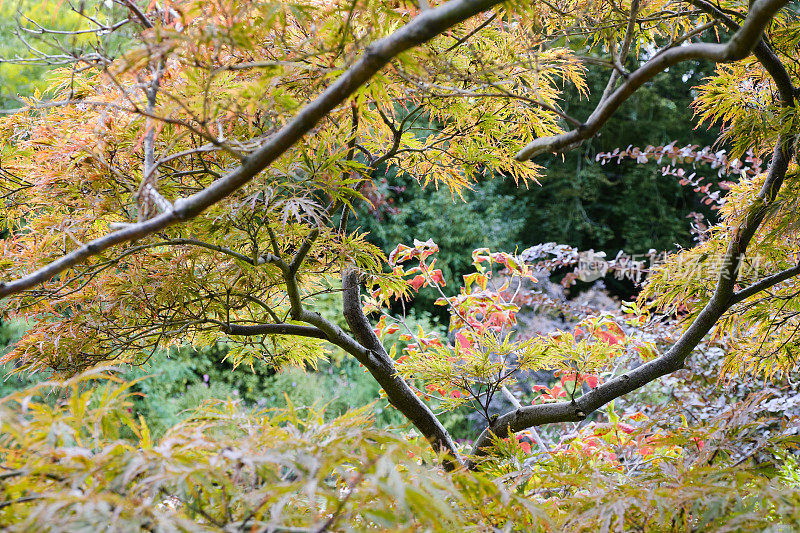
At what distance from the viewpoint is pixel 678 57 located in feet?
2.86

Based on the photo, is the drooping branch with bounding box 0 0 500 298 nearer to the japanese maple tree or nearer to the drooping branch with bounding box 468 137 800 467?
the japanese maple tree

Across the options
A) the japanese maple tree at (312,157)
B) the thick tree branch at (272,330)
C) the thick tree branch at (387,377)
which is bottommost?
the thick tree branch at (387,377)

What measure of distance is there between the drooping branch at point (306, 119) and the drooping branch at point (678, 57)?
27 centimetres

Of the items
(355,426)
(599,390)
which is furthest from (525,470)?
(599,390)

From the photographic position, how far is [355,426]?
2.64 feet

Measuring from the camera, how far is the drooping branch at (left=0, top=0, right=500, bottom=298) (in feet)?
2.35

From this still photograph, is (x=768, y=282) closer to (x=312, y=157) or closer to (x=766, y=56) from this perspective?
(x=766, y=56)

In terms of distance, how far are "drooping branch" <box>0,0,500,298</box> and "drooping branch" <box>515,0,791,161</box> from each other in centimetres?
27

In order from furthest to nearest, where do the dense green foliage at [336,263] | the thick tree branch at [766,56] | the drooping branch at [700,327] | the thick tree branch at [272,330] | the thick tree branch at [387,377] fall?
the thick tree branch at [387,377] → the thick tree branch at [272,330] → the drooping branch at [700,327] → the thick tree branch at [766,56] → the dense green foliage at [336,263]

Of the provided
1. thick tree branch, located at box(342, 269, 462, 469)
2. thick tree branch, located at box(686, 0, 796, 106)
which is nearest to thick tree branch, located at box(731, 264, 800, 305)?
thick tree branch, located at box(686, 0, 796, 106)

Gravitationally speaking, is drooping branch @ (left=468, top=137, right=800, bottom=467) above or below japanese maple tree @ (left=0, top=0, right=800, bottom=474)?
below

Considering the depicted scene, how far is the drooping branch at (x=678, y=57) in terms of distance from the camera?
79 cm

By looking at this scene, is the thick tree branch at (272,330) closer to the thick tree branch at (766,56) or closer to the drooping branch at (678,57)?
the drooping branch at (678,57)

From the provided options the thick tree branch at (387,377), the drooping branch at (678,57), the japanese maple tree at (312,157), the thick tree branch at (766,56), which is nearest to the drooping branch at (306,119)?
the japanese maple tree at (312,157)
